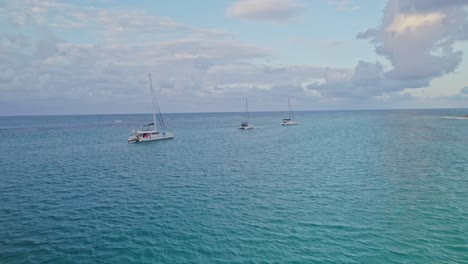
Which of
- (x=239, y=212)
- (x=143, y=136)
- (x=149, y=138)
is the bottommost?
(x=239, y=212)

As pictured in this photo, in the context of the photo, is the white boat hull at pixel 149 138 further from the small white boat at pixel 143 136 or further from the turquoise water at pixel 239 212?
the turquoise water at pixel 239 212

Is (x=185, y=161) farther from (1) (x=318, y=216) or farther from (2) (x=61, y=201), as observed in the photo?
(1) (x=318, y=216)

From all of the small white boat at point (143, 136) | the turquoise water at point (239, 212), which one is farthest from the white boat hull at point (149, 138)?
the turquoise water at point (239, 212)

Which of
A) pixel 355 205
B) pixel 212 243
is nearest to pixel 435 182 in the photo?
pixel 355 205

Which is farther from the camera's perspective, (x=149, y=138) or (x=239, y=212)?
(x=149, y=138)

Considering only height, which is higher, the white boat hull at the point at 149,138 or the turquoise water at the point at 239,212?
the white boat hull at the point at 149,138

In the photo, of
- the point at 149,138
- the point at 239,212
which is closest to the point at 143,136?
the point at 149,138

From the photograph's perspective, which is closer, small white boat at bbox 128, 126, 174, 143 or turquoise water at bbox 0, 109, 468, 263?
Answer: turquoise water at bbox 0, 109, 468, 263

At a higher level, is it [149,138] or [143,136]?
[143,136]

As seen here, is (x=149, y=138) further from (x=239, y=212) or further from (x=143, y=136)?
(x=239, y=212)

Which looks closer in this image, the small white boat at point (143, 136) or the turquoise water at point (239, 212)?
the turquoise water at point (239, 212)

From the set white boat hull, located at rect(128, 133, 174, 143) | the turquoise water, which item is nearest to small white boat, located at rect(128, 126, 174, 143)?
white boat hull, located at rect(128, 133, 174, 143)

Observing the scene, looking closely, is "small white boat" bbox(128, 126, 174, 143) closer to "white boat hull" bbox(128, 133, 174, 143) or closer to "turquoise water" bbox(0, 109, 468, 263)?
"white boat hull" bbox(128, 133, 174, 143)
